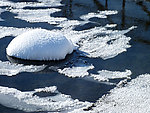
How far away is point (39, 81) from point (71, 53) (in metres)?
1.35

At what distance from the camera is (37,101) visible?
4414 mm

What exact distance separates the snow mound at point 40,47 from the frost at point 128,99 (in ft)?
5.35

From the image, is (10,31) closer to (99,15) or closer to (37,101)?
(99,15)

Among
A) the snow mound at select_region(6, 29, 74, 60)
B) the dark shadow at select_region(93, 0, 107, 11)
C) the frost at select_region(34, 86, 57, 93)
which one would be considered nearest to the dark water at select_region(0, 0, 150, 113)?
the dark shadow at select_region(93, 0, 107, 11)

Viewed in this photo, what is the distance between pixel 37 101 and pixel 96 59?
1910 millimetres

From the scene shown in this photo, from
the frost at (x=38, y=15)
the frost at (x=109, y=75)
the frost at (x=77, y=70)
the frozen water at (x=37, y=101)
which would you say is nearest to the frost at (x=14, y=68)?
the frost at (x=77, y=70)

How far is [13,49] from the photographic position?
19.4 ft

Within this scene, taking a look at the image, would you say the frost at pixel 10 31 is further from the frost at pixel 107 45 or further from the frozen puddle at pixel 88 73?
the frozen puddle at pixel 88 73

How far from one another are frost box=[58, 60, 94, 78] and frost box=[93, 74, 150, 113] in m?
0.80

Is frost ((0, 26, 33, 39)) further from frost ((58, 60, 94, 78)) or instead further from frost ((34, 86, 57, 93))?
frost ((34, 86, 57, 93))

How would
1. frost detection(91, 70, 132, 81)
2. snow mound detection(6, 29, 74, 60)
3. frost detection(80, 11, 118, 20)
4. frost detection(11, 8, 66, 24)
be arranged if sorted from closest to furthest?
frost detection(91, 70, 132, 81), snow mound detection(6, 29, 74, 60), frost detection(11, 8, 66, 24), frost detection(80, 11, 118, 20)

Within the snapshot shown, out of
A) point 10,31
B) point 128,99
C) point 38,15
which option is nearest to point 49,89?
point 128,99

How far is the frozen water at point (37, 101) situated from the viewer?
Answer: 4229mm

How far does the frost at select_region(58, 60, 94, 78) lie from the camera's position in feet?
17.2
